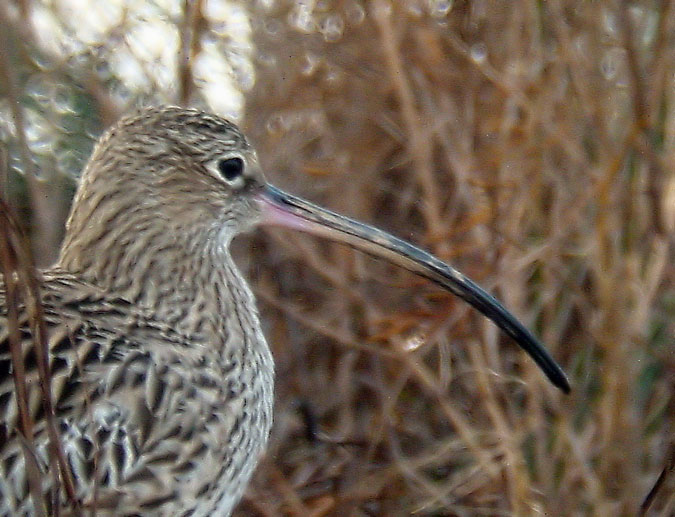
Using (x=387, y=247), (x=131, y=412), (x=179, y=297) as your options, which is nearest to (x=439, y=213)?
(x=387, y=247)

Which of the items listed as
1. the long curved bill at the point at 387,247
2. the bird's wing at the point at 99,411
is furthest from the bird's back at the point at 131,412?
the long curved bill at the point at 387,247

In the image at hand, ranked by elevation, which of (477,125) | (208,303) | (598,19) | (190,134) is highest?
(598,19)

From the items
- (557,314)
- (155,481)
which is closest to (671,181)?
(557,314)

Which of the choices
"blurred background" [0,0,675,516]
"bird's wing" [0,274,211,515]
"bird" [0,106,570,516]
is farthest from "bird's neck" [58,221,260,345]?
"blurred background" [0,0,675,516]

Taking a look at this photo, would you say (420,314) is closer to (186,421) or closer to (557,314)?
(557,314)

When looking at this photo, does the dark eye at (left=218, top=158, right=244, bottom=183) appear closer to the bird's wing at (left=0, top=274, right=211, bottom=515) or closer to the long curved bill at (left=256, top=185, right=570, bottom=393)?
the long curved bill at (left=256, top=185, right=570, bottom=393)

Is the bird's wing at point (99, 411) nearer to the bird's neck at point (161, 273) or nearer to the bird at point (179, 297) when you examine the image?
the bird at point (179, 297)

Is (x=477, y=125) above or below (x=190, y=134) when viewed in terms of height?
above
